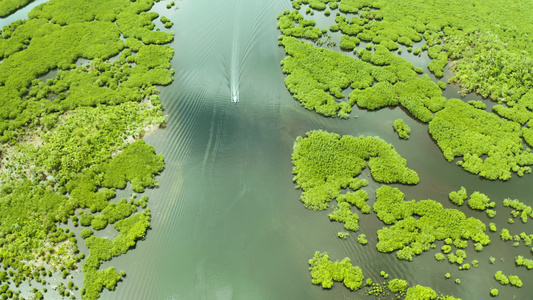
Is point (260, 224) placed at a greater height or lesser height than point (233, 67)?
lesser

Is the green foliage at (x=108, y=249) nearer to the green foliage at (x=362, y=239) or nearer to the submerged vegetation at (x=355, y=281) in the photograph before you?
the submerged vegetation at (x=355, y=281)

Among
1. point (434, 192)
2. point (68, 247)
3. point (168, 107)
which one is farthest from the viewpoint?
point (168, 107)

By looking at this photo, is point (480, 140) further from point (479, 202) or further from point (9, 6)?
point (9, 6)

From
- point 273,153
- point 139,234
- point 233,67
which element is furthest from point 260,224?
point 233,67

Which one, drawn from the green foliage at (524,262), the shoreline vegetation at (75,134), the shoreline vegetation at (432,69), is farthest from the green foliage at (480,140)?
the shoreline vegetation at (75,134)

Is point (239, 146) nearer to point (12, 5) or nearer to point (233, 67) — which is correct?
point (233, 67)

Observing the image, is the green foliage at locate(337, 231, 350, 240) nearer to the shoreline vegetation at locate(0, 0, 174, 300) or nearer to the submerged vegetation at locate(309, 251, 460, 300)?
the submerged vegetation at locate(309, 251, 460, 300)
